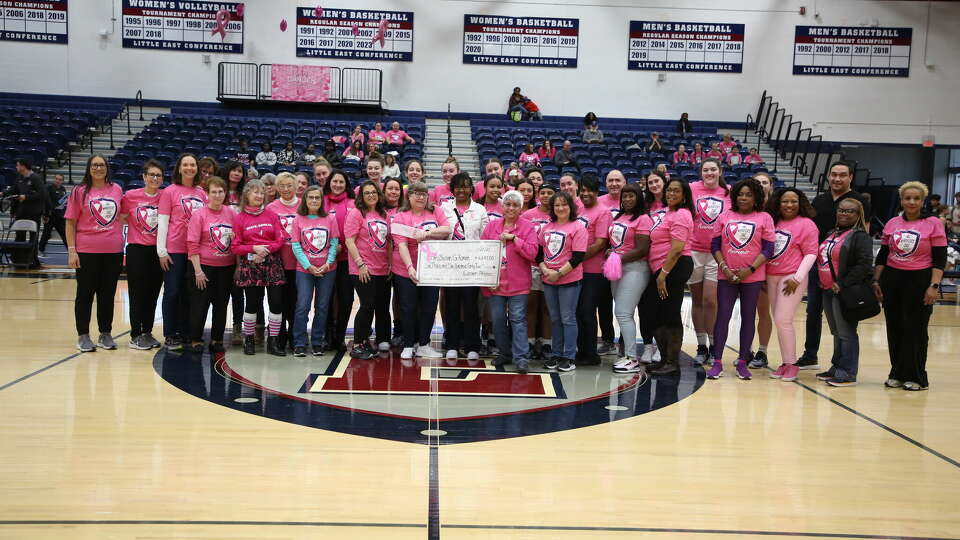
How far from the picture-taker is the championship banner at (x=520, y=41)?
728 inches

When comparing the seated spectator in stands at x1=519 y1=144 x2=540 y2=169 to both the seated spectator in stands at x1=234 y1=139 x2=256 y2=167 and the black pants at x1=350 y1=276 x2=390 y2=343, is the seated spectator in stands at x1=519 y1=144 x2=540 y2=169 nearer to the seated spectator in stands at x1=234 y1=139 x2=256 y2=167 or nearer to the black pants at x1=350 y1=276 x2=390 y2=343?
the seated spectator in stands at x1=234 y1=139 x2=256 y2=167

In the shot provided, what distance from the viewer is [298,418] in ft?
14.4

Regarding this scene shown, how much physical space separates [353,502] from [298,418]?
1.32 m

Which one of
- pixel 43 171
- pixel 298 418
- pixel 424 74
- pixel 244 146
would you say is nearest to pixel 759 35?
pixel 424 74

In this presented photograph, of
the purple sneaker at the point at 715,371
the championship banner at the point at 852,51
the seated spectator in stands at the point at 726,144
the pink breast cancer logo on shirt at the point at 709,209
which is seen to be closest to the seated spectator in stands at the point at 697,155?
the seated spectator in stands at the point at 726,144

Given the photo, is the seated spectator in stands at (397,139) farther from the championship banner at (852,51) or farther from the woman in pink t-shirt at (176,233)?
the championship banner at (852,51)

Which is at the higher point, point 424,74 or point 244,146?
point 424,74

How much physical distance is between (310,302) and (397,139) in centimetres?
1030

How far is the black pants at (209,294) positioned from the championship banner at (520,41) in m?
13.8

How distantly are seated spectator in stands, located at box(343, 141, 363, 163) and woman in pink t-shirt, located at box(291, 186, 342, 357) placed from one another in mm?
8579

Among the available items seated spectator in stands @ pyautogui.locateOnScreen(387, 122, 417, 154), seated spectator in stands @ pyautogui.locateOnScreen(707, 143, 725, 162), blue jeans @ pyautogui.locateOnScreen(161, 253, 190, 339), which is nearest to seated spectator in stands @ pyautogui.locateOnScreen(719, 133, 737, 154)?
seated spectator in stands @ pyautogui.locateOnScreen(707, 143, 725, 162)

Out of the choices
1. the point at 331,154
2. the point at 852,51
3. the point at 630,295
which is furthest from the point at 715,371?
the point at 852,51

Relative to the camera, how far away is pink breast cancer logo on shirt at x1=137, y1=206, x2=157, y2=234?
5.97 m

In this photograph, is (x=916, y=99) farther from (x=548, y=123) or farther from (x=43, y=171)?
(x=43, y=171)
